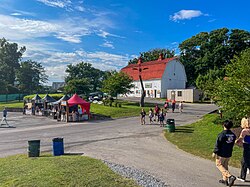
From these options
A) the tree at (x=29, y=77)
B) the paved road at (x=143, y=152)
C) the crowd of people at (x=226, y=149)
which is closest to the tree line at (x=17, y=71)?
the tree at (x=29, y=77)

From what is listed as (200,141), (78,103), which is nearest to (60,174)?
(200,141)

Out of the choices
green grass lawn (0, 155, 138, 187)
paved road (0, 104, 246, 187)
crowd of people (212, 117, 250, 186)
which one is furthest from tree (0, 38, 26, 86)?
crowd of people (212, 117, 250, 186)

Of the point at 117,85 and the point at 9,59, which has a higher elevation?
the point at 9,59

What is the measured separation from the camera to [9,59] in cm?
8012

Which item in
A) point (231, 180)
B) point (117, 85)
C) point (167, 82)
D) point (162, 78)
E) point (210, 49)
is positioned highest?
point (210, 49)

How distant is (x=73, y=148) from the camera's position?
14445 millimetres

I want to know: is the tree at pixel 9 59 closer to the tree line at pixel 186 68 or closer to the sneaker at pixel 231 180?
the tree line at pixel 186 68

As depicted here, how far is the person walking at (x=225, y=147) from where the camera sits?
7418 millimetres

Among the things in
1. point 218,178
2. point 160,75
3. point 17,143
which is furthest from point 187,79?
point 218,178

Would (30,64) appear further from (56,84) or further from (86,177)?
(86,177)

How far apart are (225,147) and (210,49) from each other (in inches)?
2113

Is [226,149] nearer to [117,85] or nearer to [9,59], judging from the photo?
[117,85]

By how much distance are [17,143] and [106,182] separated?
1129 centimetres

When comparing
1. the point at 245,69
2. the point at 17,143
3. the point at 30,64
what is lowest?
the point at 17,143
